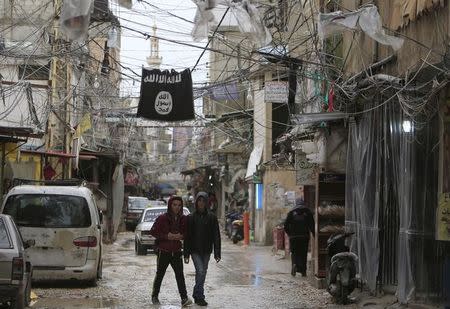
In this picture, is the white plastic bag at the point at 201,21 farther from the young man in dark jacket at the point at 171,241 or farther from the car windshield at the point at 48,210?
the car windshield at the point at 48,210

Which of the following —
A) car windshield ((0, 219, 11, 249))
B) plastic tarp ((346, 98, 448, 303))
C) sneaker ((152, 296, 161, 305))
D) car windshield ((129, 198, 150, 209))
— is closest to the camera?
car windshield ((0, 219, 11, 249))

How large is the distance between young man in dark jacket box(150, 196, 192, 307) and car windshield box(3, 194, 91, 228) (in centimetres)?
277

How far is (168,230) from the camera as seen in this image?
39.9 feet

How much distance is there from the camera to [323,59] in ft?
48.9

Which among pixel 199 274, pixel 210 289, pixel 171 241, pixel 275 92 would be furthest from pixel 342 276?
pixel 275 92

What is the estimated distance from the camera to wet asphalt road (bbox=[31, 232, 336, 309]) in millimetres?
12438

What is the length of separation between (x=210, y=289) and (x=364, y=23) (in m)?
6.69

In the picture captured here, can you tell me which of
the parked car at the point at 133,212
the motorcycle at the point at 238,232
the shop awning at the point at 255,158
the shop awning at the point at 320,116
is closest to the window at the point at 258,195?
the shop awning at the point at 255,158

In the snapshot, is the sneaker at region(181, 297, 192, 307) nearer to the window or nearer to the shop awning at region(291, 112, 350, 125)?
the shop awning at region(291, 112, 350, 125)

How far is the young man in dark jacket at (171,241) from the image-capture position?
1209 centimetres

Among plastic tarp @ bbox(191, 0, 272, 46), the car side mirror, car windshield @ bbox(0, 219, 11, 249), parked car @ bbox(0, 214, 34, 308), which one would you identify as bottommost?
parked car @ bbox(0, 214, 34, 308)

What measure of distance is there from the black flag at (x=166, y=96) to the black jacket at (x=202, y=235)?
12.9 feet

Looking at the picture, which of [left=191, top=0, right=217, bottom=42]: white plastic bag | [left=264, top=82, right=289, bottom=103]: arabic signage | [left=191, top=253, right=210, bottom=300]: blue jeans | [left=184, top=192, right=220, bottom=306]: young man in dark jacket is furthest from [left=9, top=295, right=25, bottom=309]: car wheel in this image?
[left=264, top=82, right=289, bottom=103]: arabic signage

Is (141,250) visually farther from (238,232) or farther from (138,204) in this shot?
(138,204)
